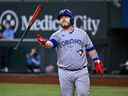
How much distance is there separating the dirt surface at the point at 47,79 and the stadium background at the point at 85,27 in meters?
0.10

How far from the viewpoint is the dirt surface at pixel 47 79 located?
1761 centimetres

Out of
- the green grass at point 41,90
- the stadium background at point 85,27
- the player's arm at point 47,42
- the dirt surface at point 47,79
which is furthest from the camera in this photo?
the stadium background at point 85,27

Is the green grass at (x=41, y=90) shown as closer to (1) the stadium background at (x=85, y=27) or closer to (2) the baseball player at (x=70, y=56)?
(1) the stadium background at (x=85, y=27)

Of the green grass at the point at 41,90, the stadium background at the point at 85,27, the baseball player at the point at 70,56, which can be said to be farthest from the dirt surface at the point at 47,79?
the baseball player at the point at 70,56

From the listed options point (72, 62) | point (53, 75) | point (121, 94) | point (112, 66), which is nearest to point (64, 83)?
point (72, 62)

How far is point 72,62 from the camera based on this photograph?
9773mm

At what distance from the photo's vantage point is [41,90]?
15.8m

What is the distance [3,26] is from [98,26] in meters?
3.07

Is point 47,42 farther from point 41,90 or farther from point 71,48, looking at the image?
point 41,90

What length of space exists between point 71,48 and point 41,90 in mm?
6138

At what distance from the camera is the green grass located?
48.7ft

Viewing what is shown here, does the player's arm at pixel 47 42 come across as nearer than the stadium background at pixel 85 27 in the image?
Yes

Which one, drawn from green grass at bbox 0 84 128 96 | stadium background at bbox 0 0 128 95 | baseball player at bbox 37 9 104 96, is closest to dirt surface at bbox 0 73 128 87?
stadium background at bbox 0 0 128 95

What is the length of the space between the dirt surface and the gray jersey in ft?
25.6
